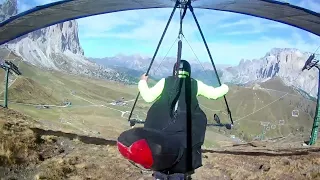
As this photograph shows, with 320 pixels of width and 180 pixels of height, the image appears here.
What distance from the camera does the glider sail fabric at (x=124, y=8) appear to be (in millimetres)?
7105

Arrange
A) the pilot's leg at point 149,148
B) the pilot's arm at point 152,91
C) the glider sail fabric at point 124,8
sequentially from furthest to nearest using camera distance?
the glider sail fabric at point 124,8, the pilot's arm at point 152,91, the pilot's leg at point 149,148

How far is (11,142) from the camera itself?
874 cm

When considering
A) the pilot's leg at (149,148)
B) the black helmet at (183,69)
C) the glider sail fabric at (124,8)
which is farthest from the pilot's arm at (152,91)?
the glider sail fabric at (124,8)

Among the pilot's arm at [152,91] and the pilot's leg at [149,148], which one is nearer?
the pilot's leg at [149,148]

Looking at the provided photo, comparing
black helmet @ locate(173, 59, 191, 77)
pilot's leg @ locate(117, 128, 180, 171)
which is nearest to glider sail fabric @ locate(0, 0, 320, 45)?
black helmet @ locate(173, 59, 191, 77)

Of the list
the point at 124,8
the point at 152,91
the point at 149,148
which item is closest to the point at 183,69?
the point at 152,91

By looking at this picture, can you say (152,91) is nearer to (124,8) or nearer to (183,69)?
(183,69)

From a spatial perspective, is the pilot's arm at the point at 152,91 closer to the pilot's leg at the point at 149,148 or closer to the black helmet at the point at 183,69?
the black helmet at the point at 183,69

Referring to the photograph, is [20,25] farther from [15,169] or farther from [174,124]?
[174,124]

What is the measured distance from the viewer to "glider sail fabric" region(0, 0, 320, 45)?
7.11m

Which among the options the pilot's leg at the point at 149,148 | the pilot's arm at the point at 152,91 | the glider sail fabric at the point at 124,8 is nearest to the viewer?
the pilot's leg at the point at 149,148

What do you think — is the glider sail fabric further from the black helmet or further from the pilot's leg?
the pilot's leg

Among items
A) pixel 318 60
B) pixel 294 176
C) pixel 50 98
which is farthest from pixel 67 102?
pixel 294 176

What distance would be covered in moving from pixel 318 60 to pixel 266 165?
688 inches
